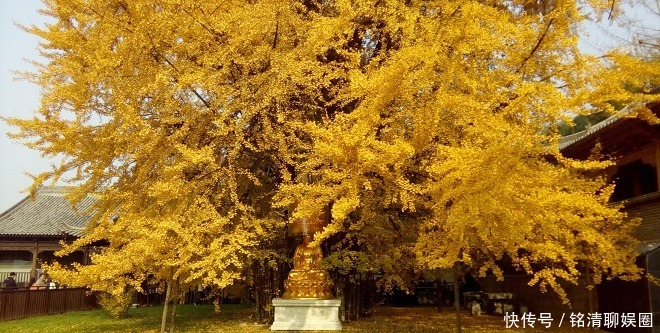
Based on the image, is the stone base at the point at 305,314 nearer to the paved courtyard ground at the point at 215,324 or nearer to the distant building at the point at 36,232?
the paved courtyard ground at the point at 215,324

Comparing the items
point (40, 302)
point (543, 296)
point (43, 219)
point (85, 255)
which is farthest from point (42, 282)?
point (543, 296)

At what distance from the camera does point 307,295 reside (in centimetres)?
1206

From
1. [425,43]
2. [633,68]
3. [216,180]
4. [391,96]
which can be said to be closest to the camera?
[633,68]

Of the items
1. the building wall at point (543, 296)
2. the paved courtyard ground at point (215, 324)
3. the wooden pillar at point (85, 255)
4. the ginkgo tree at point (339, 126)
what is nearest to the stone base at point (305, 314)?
the paved courtyard ground at point (215, 324)

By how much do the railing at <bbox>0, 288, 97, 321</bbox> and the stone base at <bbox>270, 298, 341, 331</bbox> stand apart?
8.41 m

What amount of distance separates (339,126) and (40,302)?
13.5 metres

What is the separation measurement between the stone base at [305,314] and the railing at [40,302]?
Result: 8412 millimetres

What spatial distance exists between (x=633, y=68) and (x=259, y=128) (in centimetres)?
734

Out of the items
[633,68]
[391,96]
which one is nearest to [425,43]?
[391,96]

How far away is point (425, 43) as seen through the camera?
988 cm

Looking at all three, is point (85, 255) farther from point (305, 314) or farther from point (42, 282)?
point (305, 314)

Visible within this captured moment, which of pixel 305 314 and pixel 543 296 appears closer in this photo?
pixel 305 314

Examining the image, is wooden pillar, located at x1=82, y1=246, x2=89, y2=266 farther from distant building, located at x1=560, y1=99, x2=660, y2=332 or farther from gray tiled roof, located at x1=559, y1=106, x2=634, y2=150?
distant building, located at x1=560, y1=99, x2=660, y2=332

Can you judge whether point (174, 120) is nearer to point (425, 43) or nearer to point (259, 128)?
point (259, 128)
